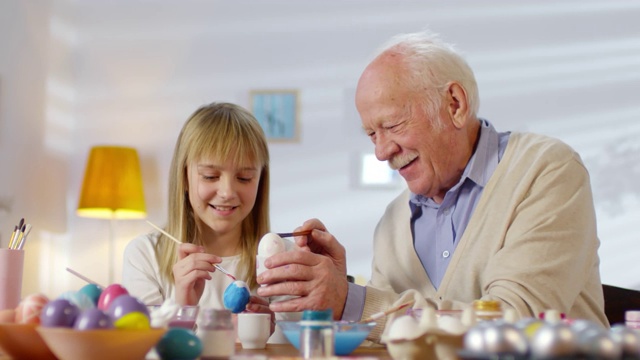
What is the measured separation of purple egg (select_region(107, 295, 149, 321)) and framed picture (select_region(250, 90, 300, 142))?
3496 mm

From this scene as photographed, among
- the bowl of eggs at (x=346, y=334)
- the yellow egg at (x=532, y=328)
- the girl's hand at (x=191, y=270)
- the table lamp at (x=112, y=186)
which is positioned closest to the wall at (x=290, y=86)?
the table lamp at (x=112, y=186)

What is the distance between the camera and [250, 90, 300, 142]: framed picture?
4.62 meters

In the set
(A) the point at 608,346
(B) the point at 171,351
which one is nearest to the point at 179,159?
(B) the point at 171,351

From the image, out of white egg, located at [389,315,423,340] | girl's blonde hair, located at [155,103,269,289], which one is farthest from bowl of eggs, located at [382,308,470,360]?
girl's blonde hair, located at [155,103,269,289]

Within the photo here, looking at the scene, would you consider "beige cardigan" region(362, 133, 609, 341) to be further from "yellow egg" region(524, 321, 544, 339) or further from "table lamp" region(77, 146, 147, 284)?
"table lamp" region(77, 146, 147, 284)

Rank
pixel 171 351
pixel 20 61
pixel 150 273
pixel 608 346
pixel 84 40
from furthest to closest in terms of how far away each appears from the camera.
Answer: pixel 84 40 < pixel 20 61 < pixel 150 273 < pixel 171 351 < pixel 608 346

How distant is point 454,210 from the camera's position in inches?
89.8

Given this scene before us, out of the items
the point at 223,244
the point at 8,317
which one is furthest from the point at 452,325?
the point at 223,244

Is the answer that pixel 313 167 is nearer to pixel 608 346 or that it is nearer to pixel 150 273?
pixel 150 273

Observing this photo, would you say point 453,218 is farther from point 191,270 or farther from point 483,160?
point 191,270

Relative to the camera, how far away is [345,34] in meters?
4.68

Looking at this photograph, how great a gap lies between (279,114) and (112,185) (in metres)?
1.02

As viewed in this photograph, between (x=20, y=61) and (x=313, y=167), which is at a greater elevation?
(x=20, y=61)

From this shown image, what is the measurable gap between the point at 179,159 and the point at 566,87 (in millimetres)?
2667
